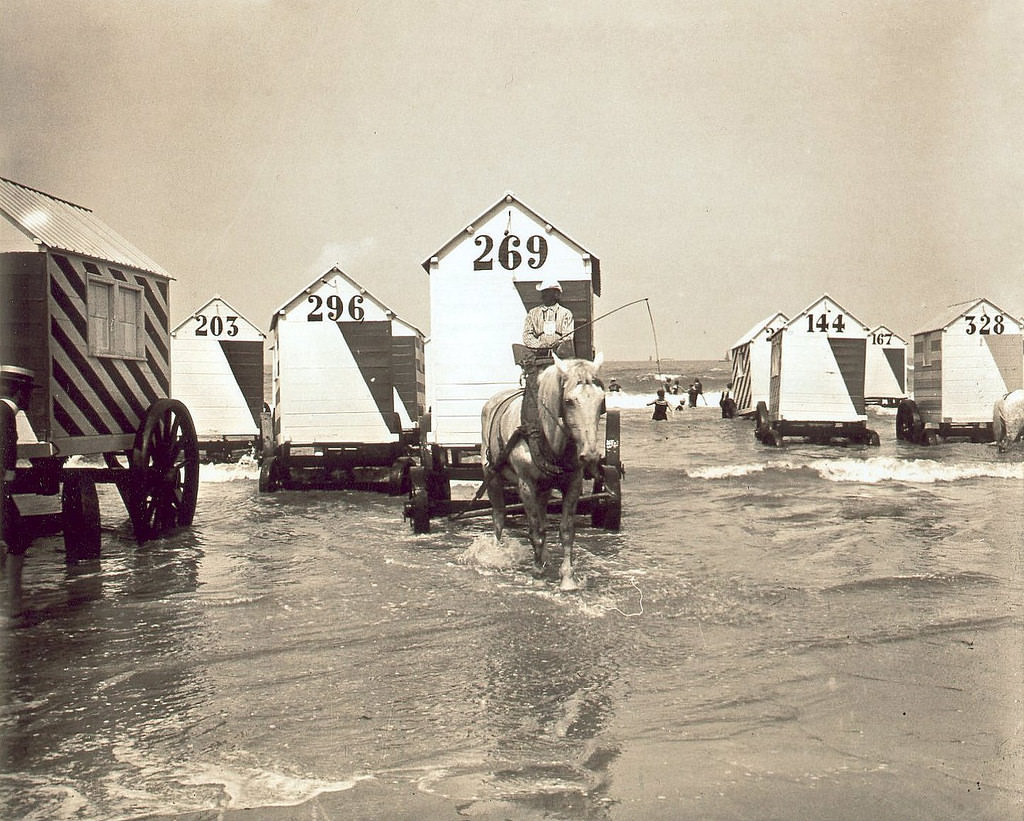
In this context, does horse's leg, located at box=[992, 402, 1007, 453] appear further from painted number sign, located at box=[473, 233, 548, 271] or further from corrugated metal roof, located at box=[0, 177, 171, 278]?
corrugated metal roof, located at box=[0, 177, 171, 278]

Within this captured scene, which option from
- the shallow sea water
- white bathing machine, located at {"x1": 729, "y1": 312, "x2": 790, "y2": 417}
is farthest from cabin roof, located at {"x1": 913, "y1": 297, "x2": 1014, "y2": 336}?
the shallow sea water

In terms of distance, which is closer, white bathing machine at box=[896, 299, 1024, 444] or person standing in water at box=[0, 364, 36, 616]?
person standing in water at box=[0, 364, 36, 616]

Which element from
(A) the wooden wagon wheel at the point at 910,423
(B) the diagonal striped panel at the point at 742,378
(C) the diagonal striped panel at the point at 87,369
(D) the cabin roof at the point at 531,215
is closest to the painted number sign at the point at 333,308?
(D) the cabin roof at the point at 531,215

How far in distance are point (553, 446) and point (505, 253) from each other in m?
5.32

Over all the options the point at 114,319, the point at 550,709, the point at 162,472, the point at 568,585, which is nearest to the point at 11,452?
the point at 114,319

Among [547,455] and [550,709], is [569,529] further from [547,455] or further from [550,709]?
[550,709]

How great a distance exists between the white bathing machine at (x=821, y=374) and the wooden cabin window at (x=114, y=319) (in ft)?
65.9

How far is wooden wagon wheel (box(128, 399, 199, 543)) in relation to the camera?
32.3 ft

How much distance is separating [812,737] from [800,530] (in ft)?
23.6

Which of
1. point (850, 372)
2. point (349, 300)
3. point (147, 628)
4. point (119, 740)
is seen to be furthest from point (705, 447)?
point (119, 740)

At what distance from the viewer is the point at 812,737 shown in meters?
4.48

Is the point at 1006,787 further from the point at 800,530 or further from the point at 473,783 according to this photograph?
the point at 800,530

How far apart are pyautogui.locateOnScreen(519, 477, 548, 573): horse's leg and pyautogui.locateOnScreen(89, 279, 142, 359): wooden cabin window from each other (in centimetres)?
468

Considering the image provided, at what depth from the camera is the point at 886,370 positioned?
4900 centimetres
